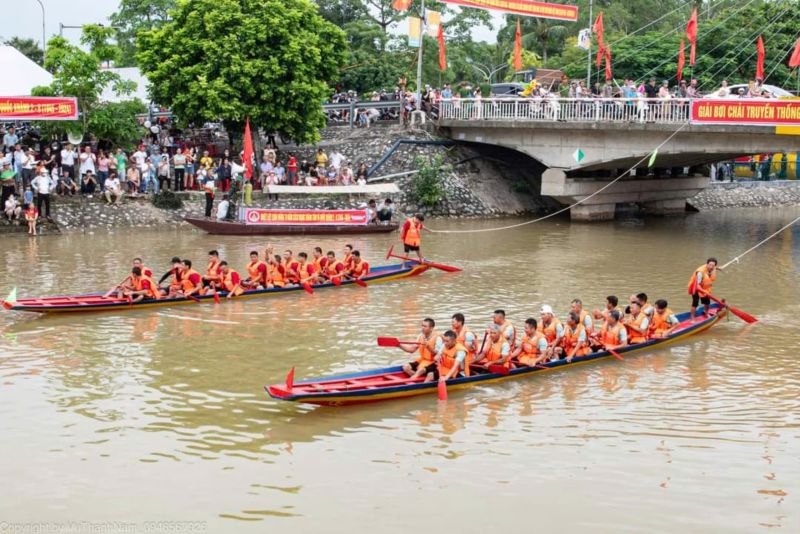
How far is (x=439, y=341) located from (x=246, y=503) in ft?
15.7

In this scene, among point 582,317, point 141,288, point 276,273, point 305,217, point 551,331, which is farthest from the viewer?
point 305,217

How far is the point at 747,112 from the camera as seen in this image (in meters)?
29.4

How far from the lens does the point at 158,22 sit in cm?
5506

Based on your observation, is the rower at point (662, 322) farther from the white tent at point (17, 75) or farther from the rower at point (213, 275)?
the white tent at point (17, 75)

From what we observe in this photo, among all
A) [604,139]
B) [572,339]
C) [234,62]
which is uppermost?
[234,62]

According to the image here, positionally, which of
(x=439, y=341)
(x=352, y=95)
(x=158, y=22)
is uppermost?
(x=158, y=22)

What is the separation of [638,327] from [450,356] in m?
4.33

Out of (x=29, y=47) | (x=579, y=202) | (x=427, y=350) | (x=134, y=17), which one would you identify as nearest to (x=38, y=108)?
(x=579, y=202)

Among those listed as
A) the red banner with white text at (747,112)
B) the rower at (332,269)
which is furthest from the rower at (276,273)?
the red banner with white text at (747,112)

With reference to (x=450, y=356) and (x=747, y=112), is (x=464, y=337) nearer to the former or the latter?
(x=450, y=356)

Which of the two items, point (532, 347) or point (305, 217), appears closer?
point (532, 347)

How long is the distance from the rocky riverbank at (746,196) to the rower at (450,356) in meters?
31.9

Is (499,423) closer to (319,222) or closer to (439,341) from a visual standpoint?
(439,341)

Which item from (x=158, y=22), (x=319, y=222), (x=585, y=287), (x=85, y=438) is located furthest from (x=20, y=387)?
(x=158, y=22)
